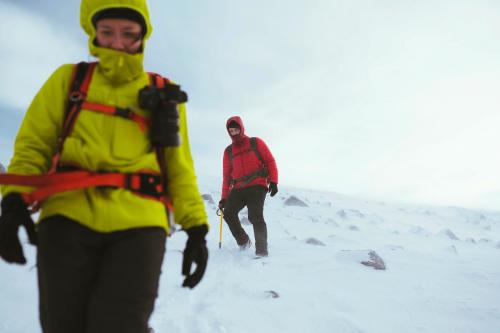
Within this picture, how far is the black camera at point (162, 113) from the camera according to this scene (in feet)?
5.50

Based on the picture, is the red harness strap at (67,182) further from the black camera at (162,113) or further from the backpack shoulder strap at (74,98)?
the black camera at (162,113)

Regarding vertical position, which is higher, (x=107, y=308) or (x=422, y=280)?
(x=107, y=308)

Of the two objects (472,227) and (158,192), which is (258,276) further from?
(472,227)

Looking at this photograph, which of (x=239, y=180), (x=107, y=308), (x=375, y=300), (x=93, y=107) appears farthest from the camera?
(x=239, y=180)

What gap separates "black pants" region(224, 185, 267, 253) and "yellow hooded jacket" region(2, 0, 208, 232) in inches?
162

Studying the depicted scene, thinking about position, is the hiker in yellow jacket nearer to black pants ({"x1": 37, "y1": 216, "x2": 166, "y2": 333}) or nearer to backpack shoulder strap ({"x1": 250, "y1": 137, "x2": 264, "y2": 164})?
black pants ({"x1": 37, "y1": 216, "x2": 166, "y2": 333})

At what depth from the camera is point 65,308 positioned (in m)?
1.34

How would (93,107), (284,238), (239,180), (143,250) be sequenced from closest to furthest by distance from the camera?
(143,250)
(93,107)
(239,180)
(284,238)

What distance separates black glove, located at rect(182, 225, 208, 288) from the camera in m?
1.79

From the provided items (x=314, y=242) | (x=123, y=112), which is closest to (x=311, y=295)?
(x=123, y=112)

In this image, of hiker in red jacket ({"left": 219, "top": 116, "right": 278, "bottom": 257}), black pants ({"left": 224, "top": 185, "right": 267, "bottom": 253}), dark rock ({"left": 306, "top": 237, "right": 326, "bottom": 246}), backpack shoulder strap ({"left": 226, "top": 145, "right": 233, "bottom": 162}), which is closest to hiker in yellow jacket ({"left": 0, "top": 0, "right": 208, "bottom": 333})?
black pants ({"left": 224, "top": 185, "right": 267, "bottom": 253})

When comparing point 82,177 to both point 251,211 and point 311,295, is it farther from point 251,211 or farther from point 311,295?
point 251,211

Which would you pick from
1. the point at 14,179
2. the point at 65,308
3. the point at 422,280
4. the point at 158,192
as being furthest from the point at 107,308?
the point at 422,280

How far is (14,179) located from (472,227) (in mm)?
21275
